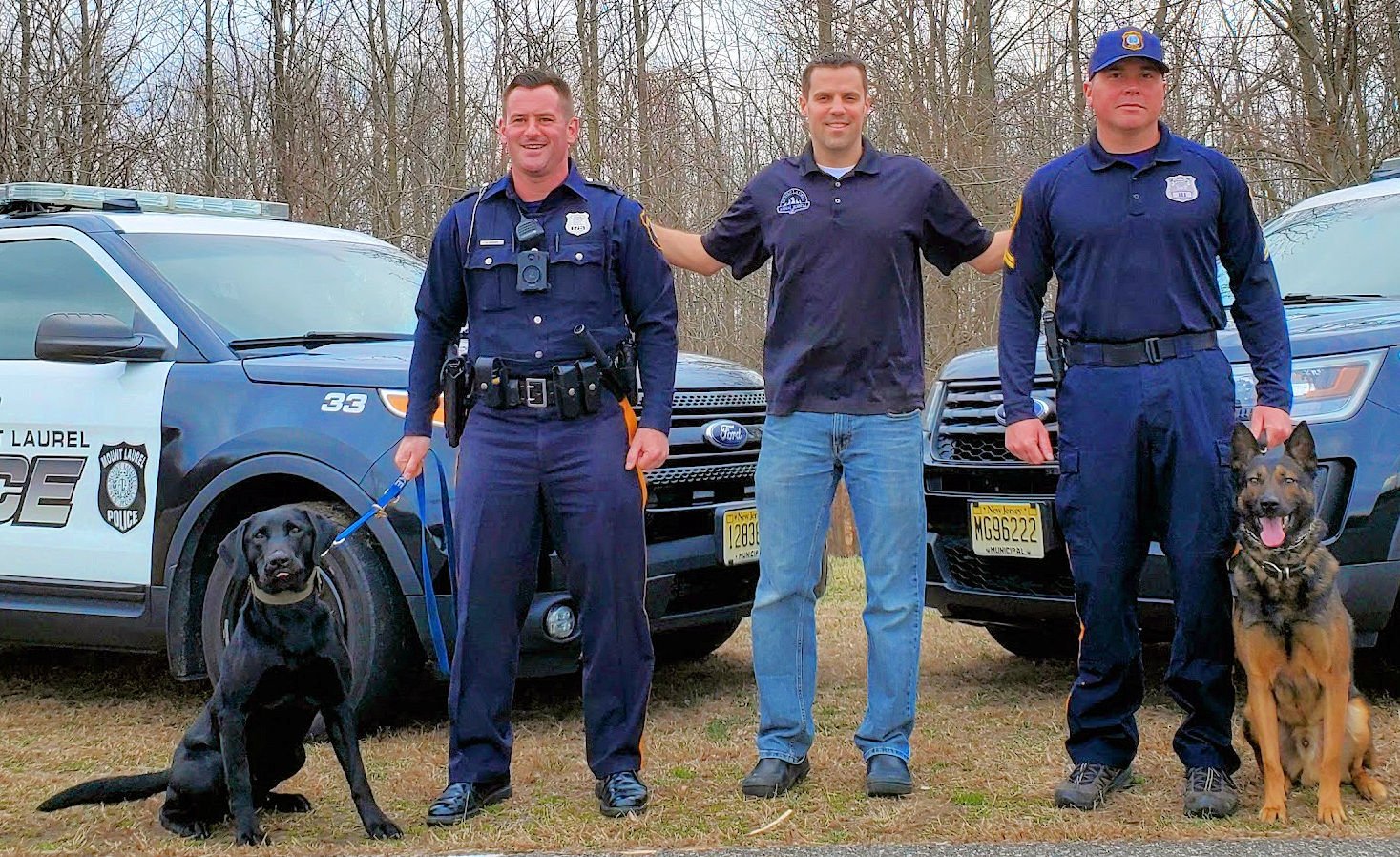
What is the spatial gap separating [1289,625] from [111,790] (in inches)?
124

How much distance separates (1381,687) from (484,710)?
3188 mm

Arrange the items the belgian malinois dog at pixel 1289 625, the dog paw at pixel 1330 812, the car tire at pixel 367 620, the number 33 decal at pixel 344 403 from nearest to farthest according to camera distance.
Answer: the dog paw at pixel 1330 812 < the belgian malinois dog at pixel 1289 625 < the car tire at pixel 367 620 < the number 33 decal at pixel 344 403

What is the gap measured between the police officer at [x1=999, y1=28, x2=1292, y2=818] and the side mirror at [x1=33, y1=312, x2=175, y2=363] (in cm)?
304

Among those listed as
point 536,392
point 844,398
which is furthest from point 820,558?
point 536,392

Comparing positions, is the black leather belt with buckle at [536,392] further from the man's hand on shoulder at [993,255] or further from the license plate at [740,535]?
the man's hand on shoulder at [993,255]

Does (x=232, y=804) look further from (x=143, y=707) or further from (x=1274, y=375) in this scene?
(x=1274, y=375)

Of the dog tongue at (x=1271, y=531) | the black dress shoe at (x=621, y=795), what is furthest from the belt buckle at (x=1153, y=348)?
the black dress shoe at (x=621, y=795)

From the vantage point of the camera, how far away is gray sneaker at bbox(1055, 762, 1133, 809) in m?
3.94

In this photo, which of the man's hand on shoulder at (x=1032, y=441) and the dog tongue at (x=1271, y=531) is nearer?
the dog tongue at (x=1271, y=531)

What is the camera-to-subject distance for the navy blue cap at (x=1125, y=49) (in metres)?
4.02

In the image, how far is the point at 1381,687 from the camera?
516 cm

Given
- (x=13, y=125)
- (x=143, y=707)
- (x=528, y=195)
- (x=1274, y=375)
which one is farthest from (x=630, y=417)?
(x=13, y=125)

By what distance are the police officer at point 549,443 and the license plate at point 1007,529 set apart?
1457mm

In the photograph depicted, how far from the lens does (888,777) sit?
4.15 meters
